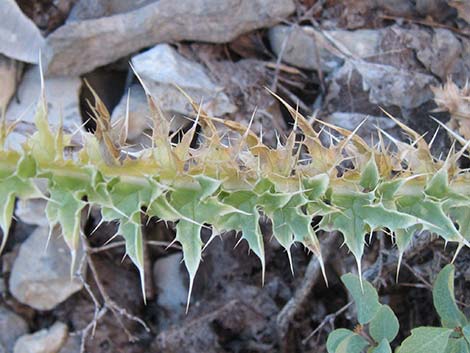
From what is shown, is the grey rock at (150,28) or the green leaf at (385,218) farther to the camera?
the grey rock at (150,28)

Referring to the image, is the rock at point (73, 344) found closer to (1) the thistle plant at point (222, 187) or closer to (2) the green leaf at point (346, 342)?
(2) the green leaf at point (346, 342)

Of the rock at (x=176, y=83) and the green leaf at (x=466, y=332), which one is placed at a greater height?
the rock at (x=176, y=83)

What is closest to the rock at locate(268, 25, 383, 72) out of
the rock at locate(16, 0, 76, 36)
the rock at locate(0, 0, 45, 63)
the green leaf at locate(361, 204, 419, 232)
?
the rock at locate(16, 0, 76, 36)

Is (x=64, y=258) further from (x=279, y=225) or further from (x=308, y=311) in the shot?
(x=279, y=225)

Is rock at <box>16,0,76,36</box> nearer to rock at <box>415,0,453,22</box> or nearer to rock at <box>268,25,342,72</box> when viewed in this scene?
rock at <box>268,25,342,72</box>

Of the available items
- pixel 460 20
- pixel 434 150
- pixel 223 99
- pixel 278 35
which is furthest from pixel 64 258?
pixel 460 20

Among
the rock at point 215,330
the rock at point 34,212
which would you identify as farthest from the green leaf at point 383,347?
the rock at point 34,212
